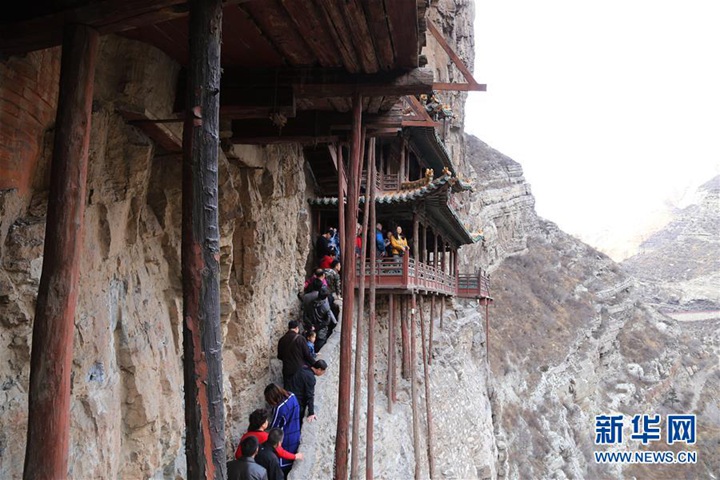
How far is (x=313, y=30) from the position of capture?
431cm

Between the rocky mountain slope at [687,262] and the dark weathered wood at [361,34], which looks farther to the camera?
the rocky mountain slope at [687,262]

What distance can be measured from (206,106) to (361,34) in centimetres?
186

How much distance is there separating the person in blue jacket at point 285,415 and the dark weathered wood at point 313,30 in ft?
12.4

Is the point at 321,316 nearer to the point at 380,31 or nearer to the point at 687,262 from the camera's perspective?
the point at 380,31

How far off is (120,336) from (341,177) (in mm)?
5021

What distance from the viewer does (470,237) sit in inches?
713

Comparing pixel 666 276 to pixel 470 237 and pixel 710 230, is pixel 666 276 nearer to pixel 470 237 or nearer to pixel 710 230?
pixel 710 230

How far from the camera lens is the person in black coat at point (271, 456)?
5059 mm

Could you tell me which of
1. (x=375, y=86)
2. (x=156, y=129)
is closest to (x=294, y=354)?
(x=156, y=129)

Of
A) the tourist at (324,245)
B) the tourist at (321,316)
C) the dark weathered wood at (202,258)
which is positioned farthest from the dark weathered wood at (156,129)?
the tourist at (324,245)

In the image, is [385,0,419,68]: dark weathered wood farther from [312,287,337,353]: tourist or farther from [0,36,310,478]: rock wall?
[312,287,337,353]: tourist

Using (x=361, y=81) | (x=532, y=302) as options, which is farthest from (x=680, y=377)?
(x=361, y=81)

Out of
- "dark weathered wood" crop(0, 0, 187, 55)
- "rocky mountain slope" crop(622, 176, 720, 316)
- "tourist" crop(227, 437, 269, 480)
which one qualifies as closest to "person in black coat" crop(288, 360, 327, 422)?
"tourist" crop(227, 437, 269, 480)

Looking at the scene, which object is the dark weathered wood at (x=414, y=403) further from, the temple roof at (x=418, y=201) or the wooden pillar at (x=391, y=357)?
the temple roof at (x=418, y=201)
